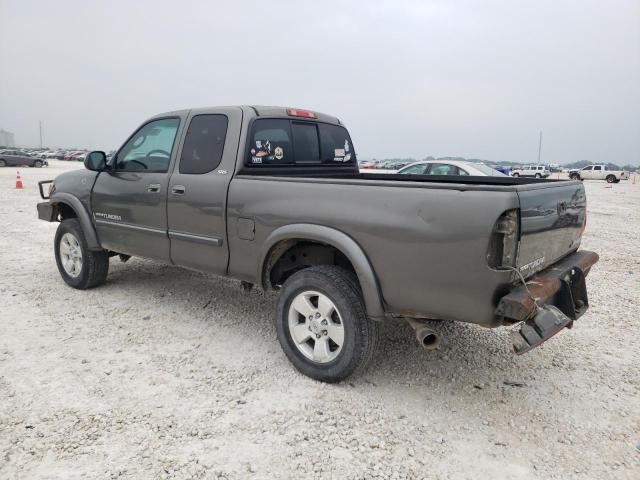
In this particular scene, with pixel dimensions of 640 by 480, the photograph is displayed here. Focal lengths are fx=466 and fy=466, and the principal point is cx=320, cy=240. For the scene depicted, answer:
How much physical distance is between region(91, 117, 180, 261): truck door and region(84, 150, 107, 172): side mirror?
0.09m

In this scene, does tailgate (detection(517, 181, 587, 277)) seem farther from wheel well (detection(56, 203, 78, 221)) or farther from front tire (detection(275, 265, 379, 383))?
wheel well (detection(56, 203, 78, 221))

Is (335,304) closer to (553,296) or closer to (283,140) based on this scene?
(553,296)

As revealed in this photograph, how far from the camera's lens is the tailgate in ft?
8.51

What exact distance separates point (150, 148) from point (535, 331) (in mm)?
3701

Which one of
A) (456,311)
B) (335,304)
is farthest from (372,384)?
(456,311)

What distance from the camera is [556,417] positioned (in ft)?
9.61

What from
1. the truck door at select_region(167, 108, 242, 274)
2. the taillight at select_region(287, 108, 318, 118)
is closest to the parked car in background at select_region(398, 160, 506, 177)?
the taillight at select_region(287, 108, 318, 118)

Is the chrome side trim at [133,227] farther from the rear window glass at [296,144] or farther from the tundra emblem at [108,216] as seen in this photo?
the rear window glass at [296,144]

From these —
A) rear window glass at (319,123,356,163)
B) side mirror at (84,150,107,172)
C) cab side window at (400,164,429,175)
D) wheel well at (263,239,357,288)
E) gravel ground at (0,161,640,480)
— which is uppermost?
rear window glass at (319,123,356,163)

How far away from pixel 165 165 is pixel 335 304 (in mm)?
2221

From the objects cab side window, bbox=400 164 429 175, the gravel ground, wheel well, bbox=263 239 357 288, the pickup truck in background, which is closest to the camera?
Result: the gravel ground

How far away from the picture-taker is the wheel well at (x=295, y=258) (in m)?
3.40

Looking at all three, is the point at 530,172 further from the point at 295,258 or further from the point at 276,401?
the point at 276,401

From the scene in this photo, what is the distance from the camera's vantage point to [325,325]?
3.21m
